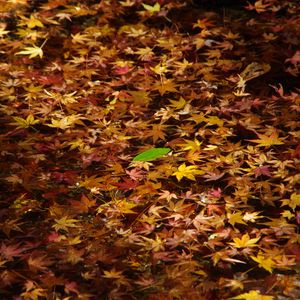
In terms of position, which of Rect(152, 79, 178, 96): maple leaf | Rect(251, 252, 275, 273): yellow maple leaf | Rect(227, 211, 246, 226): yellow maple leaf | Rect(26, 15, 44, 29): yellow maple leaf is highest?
Rect(26, 15, 44, 29): yellow maple leaf

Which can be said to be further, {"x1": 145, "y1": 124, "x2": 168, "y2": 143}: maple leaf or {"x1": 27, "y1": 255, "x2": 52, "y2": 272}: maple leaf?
{"x1": 145, "y1": 124, "x2": 168, "y2": 143}: maple leaf

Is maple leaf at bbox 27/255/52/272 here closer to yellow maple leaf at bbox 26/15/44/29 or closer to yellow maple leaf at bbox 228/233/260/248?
yellow maple leaf at bbox 228/233/260/248

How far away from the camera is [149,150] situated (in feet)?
11.5

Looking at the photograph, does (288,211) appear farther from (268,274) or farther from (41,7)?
(41,7)

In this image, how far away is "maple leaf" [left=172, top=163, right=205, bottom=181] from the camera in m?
3.27

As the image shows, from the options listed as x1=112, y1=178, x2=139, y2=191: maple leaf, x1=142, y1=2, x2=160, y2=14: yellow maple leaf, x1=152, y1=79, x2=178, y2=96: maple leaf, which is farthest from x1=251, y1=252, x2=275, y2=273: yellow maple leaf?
x1=142, y1=2, x2=160, y2=14: yellow maple leaf

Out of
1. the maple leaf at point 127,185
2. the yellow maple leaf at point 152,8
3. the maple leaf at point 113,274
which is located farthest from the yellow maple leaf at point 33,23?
the maple leaf at point 113,274

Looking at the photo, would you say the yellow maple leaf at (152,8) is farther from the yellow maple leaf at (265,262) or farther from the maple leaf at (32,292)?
the maple leaf at (32,292)

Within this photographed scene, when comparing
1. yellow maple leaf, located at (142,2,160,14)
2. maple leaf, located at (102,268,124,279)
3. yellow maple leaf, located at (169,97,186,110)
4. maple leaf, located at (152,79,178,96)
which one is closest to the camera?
maple leaf, located at (102,268,124,279)

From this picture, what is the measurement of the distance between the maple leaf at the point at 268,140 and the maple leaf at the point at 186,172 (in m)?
0.44

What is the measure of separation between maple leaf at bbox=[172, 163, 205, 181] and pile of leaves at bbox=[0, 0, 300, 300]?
1 centimetres

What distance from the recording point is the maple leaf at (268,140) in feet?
11.4

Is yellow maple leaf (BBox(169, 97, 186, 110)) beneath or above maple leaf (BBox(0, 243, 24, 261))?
above

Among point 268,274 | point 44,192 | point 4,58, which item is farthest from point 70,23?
point 268,274
